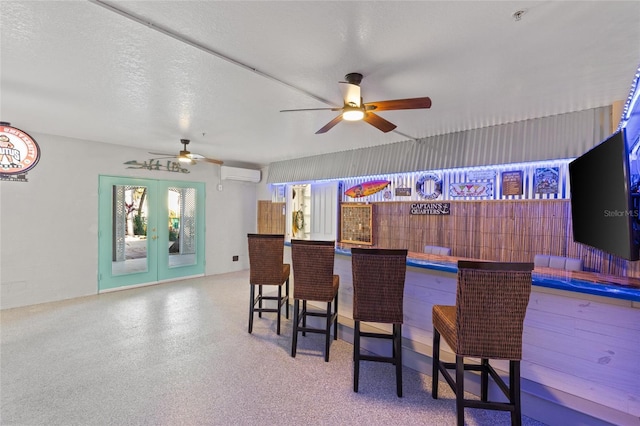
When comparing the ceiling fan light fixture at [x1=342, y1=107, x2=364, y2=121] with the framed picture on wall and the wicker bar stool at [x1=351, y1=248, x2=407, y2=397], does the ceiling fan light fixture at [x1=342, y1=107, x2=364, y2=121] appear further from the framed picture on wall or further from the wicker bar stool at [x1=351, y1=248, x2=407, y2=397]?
the framed picture on wall

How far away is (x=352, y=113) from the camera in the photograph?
258cm

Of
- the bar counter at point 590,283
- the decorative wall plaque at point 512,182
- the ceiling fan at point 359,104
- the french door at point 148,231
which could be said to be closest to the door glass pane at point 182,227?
the french door at point 148,231

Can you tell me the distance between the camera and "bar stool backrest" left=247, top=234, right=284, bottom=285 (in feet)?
11.7

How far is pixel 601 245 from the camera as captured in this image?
2117mm

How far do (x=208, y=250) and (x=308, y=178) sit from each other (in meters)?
2.90

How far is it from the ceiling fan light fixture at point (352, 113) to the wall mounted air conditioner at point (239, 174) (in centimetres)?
485

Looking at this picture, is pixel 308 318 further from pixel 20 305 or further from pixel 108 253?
pixel 20 305

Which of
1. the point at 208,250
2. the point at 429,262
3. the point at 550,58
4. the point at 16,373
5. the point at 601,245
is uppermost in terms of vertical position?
the point at 550,58

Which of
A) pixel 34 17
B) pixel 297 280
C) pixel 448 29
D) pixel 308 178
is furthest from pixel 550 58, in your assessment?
pixel 308 178

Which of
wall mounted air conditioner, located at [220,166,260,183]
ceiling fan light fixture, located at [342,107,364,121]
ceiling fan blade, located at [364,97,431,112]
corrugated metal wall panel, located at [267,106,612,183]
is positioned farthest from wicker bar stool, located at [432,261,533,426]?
wall mounted air conditioner, located at [220,166,260,183]

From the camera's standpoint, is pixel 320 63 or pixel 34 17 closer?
pixel 34 17

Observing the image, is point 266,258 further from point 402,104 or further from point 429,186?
point 429,186

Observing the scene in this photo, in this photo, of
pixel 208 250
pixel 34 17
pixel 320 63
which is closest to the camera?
pixel 34 17

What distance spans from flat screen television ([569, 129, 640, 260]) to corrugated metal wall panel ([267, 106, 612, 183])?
0.95 metres
